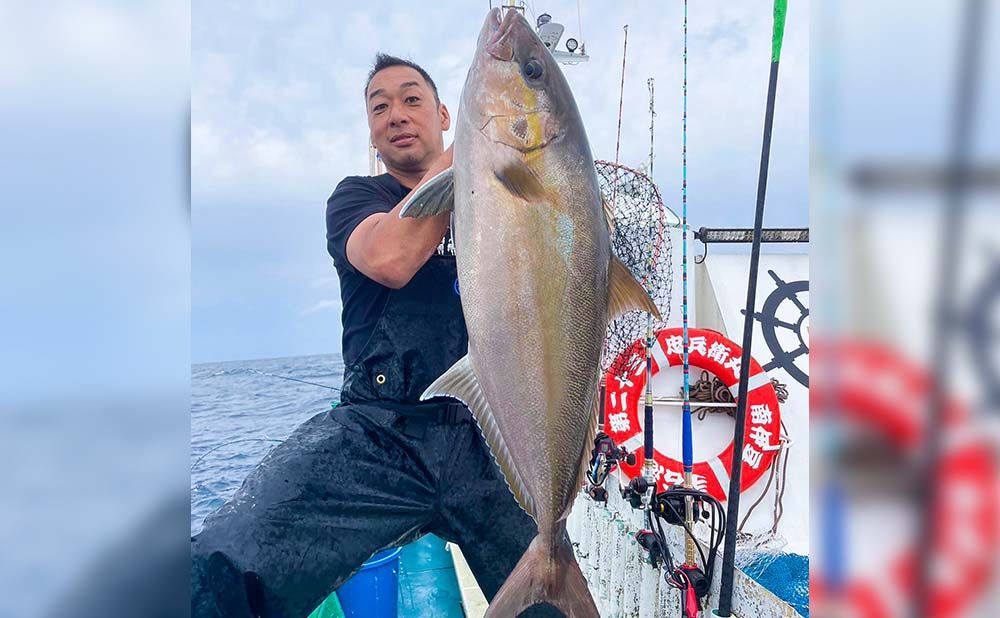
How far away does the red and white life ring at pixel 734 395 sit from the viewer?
517 centimetres

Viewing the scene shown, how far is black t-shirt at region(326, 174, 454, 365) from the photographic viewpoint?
2297mm

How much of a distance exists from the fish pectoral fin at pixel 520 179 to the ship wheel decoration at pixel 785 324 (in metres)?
5.58

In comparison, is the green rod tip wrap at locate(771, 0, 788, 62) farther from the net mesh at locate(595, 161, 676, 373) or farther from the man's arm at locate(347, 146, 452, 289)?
the net mesh at locate(595, 161, 676, 373)

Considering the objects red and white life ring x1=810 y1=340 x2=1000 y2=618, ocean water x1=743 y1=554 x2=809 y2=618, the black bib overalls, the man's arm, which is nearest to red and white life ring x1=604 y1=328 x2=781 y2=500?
ocean water x1=743 y1=554 x2=809 y2=618

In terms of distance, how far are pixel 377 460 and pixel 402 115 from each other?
140cm

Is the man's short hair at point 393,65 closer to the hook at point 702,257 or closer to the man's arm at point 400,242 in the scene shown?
the man's arm at point 400,242

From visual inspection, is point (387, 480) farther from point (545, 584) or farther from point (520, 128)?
point (520, 128)

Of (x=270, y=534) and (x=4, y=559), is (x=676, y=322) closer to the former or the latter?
(x=270, y=534)

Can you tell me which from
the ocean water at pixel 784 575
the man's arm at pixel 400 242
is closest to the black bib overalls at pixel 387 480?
the man's arm at pixel 400 242

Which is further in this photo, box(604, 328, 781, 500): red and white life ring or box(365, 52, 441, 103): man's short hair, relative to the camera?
box(604, 328, 781, 500): red and white life ring

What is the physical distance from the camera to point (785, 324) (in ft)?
21.5

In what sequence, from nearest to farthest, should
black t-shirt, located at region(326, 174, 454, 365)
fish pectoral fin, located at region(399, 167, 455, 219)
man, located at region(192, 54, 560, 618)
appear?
fish pectoral fin, located at region(399, 167, 455, 219) → man, located at region(192, 54, 560, 618) → black t-shirt, located at region(326, 174, 454, 365)

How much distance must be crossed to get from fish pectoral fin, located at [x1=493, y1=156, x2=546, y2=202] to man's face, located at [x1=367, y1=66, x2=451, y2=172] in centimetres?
109

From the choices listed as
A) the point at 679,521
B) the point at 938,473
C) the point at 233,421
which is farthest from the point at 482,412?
the point at 233,421
